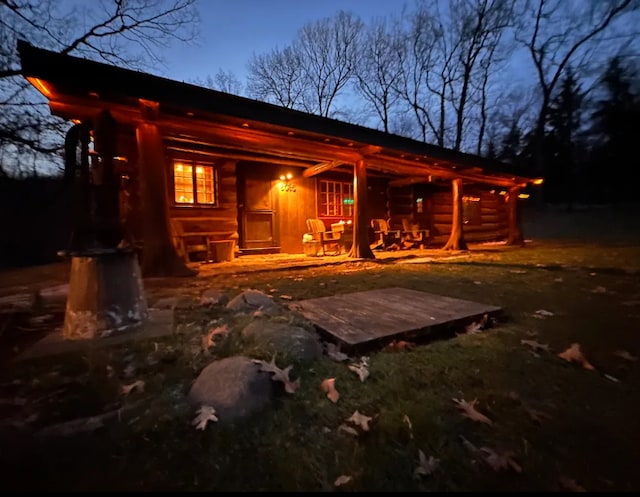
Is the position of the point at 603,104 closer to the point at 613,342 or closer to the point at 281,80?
the point at 281,80

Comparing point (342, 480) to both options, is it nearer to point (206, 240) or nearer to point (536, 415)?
point (536, 415)

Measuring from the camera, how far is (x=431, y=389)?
1.83 metres

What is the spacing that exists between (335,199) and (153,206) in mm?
7917

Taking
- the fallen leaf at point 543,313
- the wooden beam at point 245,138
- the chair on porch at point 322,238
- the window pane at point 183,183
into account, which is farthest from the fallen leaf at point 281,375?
the chair on porch at point 322,238

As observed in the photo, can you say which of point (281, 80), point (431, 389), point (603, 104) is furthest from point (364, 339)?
point (603, 104)

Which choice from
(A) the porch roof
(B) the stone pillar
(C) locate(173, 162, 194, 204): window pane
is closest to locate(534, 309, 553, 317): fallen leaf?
(B) the stone pillar

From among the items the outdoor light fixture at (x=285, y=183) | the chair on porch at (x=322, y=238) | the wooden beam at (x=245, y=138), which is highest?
the wooden beam at (x=245, y=138)

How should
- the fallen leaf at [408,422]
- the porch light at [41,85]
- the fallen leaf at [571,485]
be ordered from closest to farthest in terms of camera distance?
the fallen leaf at [571,485] < the fallen leaf at [408,422] < the porch light at [41,85]

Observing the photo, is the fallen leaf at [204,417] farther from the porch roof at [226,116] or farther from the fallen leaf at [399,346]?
the porch roof at [226,116]

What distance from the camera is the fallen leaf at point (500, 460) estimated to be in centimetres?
123

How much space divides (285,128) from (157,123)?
98.7 inches

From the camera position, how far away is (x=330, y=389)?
1811 millimetres

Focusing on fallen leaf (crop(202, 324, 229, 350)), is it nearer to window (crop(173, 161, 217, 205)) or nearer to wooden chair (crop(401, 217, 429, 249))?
window (crop(173, 161, 217, 205))

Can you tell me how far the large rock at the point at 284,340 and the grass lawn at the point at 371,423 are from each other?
0.34 ft
